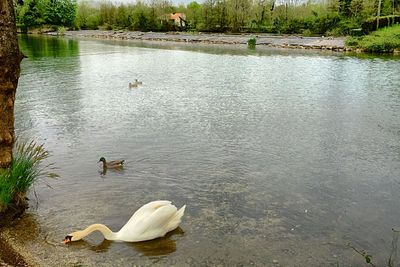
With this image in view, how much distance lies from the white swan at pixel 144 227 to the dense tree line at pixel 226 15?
54290 mm

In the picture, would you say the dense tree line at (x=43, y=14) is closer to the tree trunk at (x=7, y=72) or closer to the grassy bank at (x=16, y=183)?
the tree trunk at (x=7, y=72)

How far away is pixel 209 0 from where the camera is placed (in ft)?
249

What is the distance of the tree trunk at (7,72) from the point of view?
5.59 meters

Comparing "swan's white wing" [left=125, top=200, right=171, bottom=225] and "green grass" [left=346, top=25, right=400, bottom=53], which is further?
"green grass" [left=346, top=25, right=400, bottom=53]

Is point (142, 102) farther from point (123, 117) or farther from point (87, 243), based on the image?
point (87, 243)

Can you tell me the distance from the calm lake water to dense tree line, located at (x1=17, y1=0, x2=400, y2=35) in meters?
45.1

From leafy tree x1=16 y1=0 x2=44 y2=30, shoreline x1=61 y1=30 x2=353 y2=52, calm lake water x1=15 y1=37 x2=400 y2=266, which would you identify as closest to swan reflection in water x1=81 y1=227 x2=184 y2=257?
calm lake water x1=15 y1=37 x2=400 y2=266

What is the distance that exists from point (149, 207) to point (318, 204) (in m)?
2.88

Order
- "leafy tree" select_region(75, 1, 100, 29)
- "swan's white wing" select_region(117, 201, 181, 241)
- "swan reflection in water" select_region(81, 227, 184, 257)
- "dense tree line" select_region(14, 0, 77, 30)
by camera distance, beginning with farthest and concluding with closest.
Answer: "leafy tree" select_region(75, 1, 100, 29) → "dense tree line" select_region(14, 0, 77, 30) → "swan's white wing" select_region(117, 201, 181, 241) → "swan reflection in water" select_region(81, 227, 184, 257)

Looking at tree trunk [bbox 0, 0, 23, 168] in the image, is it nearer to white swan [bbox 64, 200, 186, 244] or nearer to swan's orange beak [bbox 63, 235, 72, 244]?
swan's orange beak [bbox 63, 235, 72, 244]

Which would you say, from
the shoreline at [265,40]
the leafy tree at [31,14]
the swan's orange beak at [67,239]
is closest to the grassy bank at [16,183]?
the swan's orange beak at [67,239]

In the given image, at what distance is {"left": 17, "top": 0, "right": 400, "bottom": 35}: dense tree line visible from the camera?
58906 millimetres

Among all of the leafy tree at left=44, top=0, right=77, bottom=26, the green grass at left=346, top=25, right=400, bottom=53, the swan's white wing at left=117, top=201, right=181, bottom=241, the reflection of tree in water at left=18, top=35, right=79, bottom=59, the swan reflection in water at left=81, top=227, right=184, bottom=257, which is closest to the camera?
the swan reflection in water at left=81, top=227, right=184, bottom=257

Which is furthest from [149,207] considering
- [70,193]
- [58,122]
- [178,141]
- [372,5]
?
[372,5]
